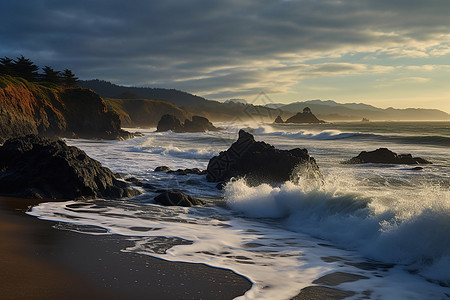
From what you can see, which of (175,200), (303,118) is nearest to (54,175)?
(175,200)

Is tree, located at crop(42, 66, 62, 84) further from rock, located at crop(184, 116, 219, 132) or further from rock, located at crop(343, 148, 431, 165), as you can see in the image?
rock, located at crop(343, 148, 431, 165)

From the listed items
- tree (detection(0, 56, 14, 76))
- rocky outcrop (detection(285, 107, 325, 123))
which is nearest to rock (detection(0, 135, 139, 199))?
tree (detection(0, 56, 14, 76))

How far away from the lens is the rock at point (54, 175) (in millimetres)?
10047

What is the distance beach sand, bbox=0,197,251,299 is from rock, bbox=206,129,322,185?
343 inches

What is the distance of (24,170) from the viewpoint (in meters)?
10.6

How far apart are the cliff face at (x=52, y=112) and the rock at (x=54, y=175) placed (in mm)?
22784

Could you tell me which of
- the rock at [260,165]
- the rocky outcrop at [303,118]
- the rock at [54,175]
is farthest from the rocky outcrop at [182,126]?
the rocky outcrop at [303,118]

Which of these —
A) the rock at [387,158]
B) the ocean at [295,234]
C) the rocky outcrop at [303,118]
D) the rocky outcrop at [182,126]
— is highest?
the rocky outcrop at [303,118]

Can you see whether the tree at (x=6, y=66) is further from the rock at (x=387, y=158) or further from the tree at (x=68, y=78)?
the rock at (x=387, y=158)

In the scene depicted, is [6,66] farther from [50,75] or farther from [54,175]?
[54,175]

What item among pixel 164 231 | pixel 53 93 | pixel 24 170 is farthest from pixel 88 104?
pixel 164 231

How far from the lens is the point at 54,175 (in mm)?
10531

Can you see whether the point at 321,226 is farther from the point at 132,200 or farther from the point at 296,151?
the point at 296,151

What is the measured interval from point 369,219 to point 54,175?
330 inches
